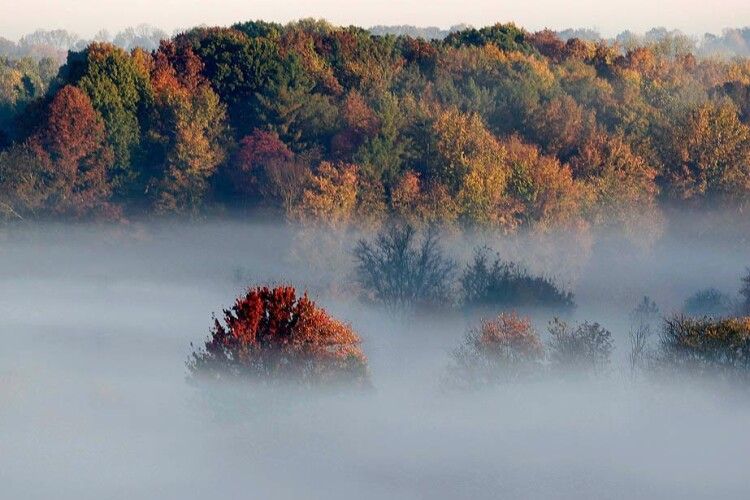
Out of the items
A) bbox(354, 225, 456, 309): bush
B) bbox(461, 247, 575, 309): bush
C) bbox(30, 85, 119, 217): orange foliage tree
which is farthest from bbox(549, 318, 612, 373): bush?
bbox(30, 85, 119, 217): orange foliage tree

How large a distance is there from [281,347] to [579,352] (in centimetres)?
738

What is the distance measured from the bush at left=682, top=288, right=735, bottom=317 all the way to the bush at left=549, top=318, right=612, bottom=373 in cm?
1374

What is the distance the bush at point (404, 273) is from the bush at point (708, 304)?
844 cm

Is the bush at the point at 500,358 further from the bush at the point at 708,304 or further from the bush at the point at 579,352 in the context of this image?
the bush at the point at 708,304

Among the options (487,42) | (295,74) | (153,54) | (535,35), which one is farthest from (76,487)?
(535,35)

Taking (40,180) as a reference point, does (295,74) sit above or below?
above

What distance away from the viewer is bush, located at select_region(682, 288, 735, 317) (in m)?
54.4

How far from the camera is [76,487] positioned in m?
33.1

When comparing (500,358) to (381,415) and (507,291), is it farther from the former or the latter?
(507,291)

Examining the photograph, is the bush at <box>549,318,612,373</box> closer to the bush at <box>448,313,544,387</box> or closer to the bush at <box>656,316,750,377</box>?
the bush at <box>448,313,544,387</box>

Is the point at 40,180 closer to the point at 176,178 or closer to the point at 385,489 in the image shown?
the point at 176,178

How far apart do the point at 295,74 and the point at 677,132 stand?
17488 millimetres

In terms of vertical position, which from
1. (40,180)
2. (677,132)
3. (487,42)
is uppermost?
(487,42)

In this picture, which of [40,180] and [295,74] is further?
[295,74]
